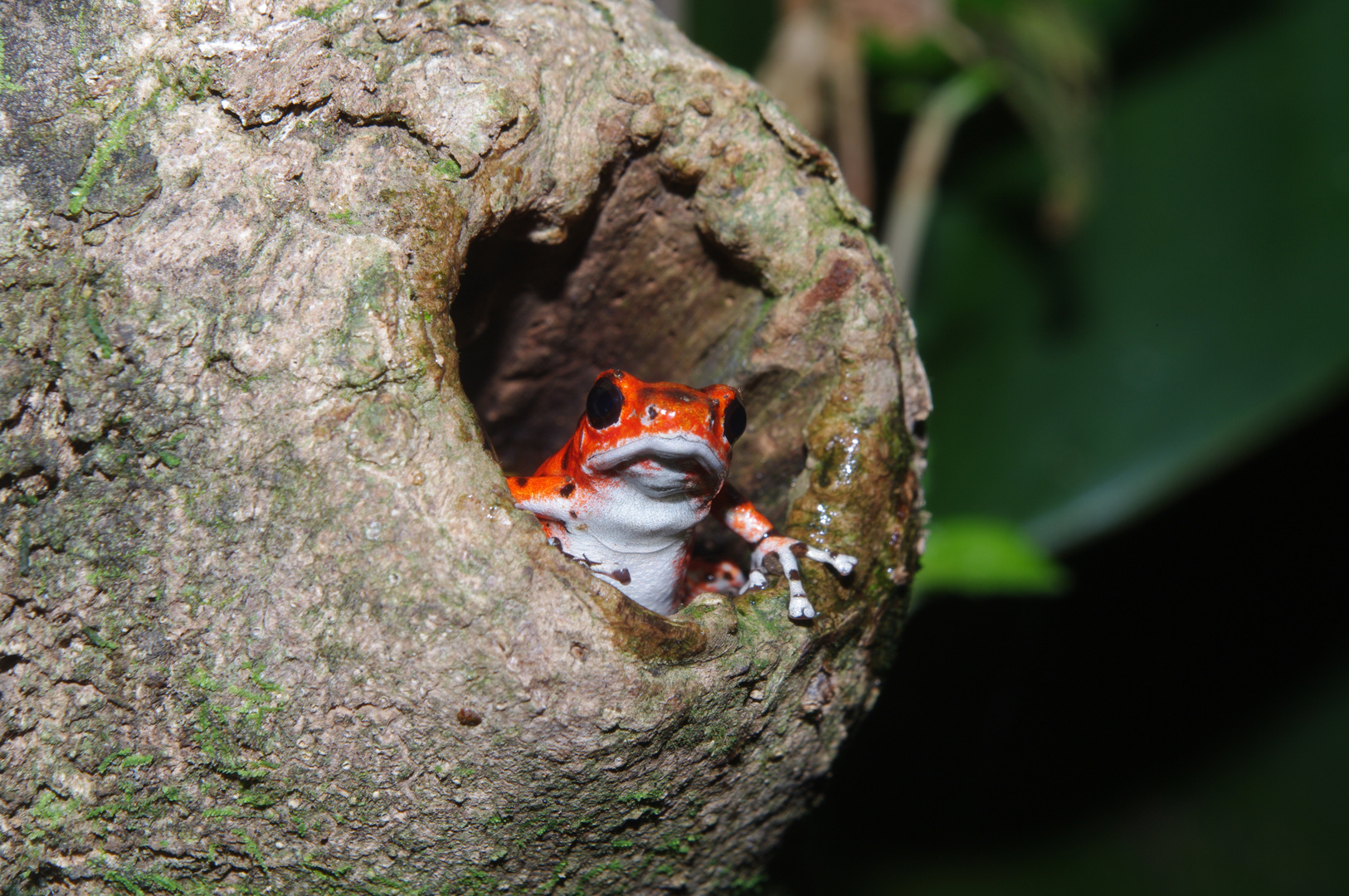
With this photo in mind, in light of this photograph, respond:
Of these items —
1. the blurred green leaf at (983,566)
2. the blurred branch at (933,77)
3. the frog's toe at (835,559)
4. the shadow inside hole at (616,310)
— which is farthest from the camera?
the blurred branch at (933,77)

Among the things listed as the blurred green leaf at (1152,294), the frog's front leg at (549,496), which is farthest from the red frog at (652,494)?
the blurred green leaf at (1152,294)

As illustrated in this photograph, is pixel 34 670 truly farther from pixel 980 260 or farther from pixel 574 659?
pixel 980 260

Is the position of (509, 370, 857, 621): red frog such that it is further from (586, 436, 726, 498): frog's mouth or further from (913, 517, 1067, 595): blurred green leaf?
(913, 517, 1067, 595): blurred green leaf

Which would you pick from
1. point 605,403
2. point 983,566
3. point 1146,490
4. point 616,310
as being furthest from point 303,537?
point 1146,490

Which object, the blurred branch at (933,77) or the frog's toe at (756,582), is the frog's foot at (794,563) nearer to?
the frog's toe at (756,582)

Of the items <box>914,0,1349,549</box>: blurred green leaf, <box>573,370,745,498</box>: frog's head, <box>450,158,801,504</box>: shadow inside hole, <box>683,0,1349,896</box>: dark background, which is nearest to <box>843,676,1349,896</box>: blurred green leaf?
<box>683,0,1349,896</box>: dark background

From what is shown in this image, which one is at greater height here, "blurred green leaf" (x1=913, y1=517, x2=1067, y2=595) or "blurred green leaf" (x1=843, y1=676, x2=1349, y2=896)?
"blurred green leaf" (x1=913, y1=517, x2=1067, y2=595)
